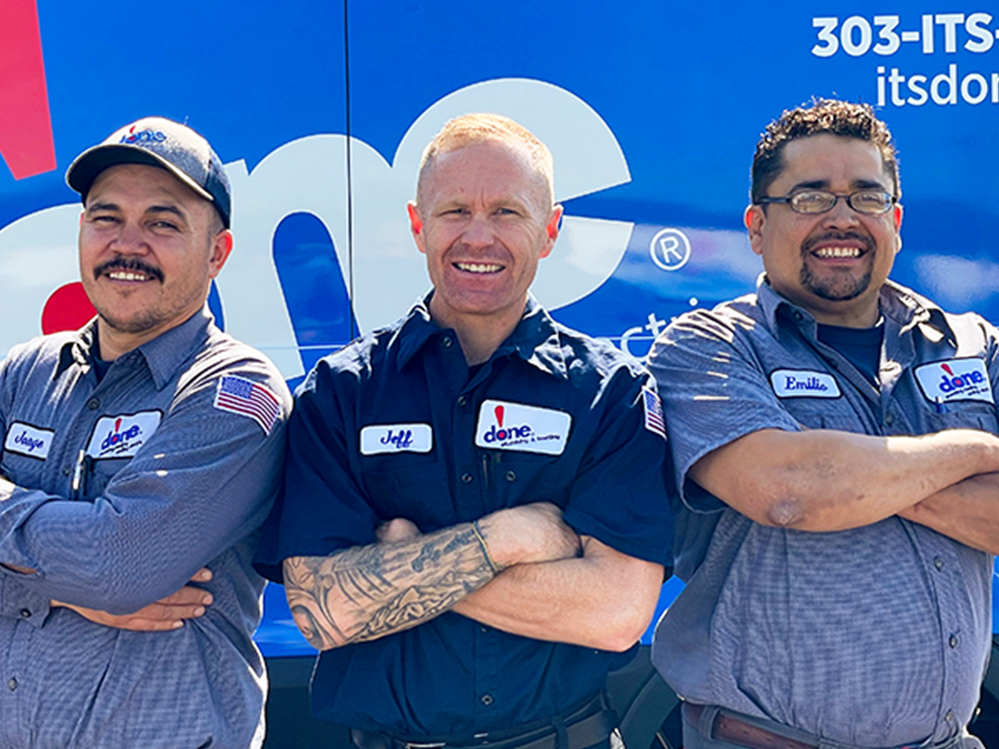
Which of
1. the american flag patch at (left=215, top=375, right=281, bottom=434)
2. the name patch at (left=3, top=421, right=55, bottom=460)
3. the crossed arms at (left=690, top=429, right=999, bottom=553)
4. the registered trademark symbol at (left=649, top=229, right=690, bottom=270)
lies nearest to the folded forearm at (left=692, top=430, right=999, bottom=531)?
the crossed arms at (left=690, top=429, right=999, bottom=553)

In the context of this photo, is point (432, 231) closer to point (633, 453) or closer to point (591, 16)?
point (633, 453)

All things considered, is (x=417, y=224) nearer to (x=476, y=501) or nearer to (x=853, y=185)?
(x=476, y=501)

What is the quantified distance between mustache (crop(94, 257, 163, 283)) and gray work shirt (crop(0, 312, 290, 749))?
134mm

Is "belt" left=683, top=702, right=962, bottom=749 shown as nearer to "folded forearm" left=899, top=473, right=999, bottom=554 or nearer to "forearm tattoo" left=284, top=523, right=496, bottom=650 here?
"folded forearm" left=899, top=473, right=999, bottom=554

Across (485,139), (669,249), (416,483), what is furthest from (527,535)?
(669,249)

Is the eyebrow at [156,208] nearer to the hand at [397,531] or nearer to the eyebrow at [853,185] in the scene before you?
the hand at [397,531]

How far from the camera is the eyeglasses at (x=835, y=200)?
2135mm

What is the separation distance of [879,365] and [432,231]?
991mm

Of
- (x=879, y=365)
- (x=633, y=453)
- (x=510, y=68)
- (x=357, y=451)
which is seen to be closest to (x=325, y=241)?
(x=510, y=68)

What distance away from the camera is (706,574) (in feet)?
6.75

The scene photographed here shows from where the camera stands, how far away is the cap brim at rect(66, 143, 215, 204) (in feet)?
6.67

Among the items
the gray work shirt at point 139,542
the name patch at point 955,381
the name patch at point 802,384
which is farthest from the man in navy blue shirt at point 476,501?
→ the name patch at point 955,381

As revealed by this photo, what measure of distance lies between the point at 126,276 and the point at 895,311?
1.65 m

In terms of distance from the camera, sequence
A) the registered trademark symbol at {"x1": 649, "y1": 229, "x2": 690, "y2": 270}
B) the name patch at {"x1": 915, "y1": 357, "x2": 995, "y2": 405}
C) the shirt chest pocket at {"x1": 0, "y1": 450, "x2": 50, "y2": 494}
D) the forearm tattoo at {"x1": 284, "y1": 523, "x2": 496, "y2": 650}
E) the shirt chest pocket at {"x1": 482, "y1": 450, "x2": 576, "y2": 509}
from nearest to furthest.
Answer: the forearm tattoo at {"x1": 284, "y1": 523, "x2": 496, "y2": 650} → the shirt chest pocket at {"x1": 482, "y1": 450, "x2": 576, "y2": 509} → the shirt chest pocket at {"x1": 0, "y1": 450, "x2": 50, "y2": 494} → the name patch at {"x1": 915, "y1": 357, "x2": 995, "y2": 405} → the registered trademark symbol at {"x1": 649, "y1": 229, "x2": 690, "y2": 270}
